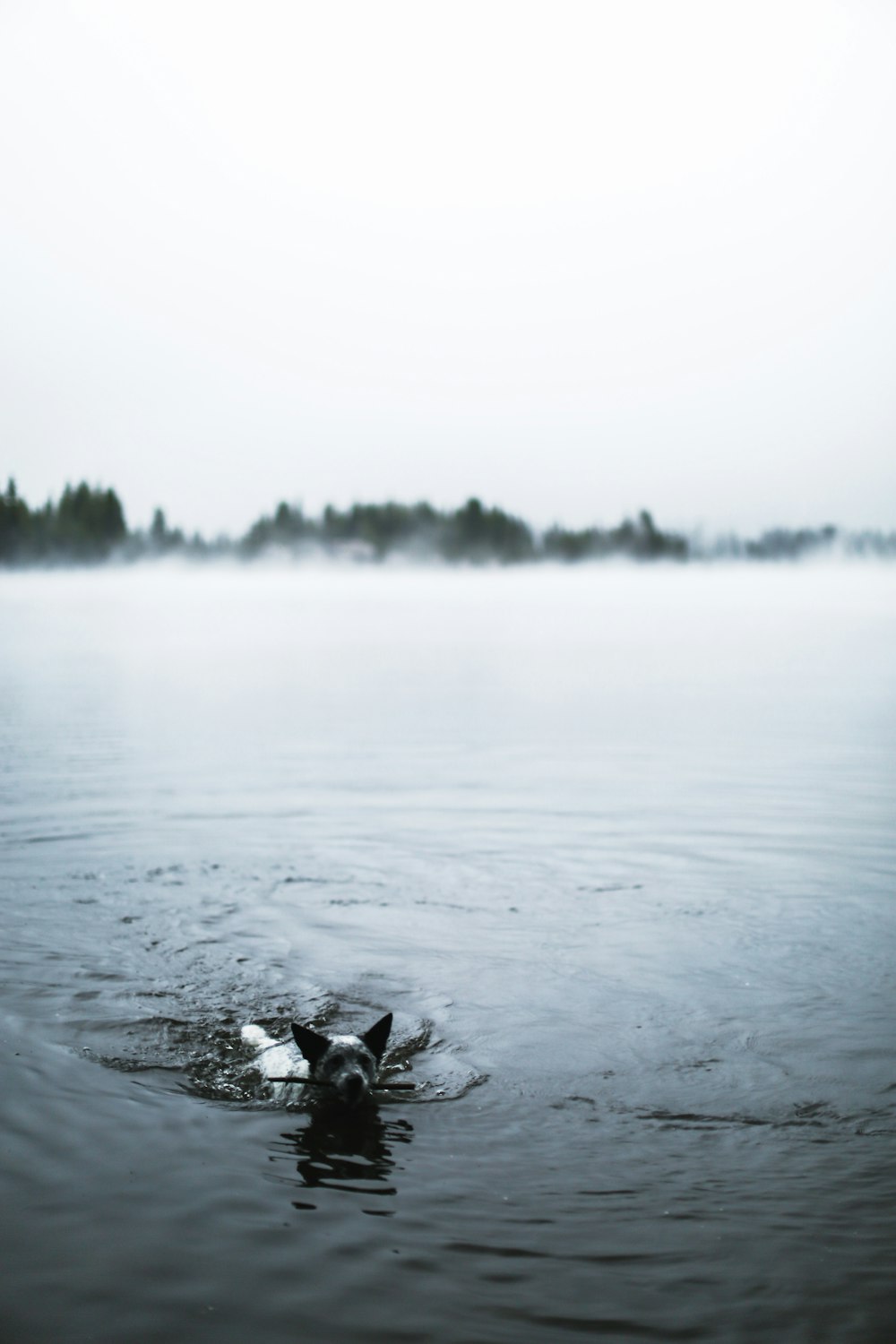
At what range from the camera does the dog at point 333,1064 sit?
7598 mm

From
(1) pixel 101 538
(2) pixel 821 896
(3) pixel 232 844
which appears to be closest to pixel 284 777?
(3) pixel 232 844

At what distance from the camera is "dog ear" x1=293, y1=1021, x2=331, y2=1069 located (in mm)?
7551

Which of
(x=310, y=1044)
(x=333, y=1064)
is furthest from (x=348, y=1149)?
(x=310, y=1044)

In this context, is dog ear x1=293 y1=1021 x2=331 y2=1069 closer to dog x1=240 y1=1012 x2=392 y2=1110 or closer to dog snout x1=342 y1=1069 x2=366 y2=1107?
dog x1=240 y1=1012 x2=392 y2=1110

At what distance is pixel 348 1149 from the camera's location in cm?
730

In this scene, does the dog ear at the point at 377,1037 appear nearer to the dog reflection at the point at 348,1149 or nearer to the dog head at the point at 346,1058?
the dog head at the point at 346,1058

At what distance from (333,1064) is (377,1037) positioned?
0.38m

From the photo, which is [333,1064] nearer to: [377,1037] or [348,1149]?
[377,1037]

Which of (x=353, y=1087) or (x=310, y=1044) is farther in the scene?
(x=310, y=1044)

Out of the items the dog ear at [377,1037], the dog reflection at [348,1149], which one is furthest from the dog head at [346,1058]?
the dog reflection at [348,1149]

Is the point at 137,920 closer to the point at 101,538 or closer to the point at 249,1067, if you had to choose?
the point at 249,1067

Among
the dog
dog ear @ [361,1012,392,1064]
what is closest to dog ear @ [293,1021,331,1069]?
the dog

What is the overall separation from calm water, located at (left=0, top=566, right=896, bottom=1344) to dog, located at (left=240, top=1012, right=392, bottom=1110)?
0.73 ft

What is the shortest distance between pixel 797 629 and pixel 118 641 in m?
53.8
